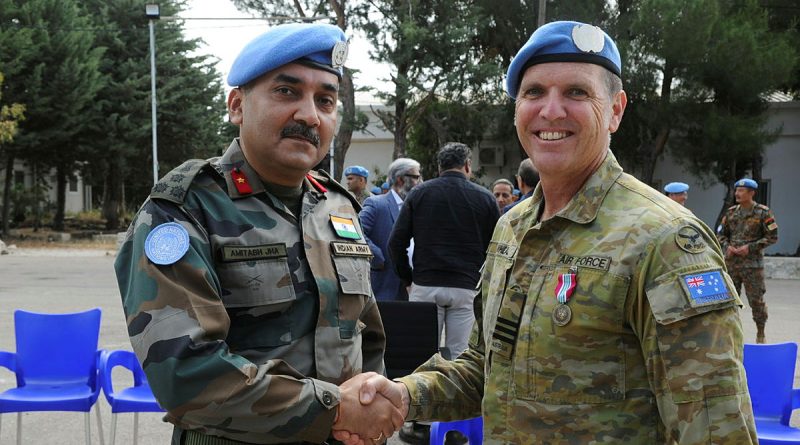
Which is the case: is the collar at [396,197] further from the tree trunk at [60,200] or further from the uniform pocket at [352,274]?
the tree trunk at [60,200]

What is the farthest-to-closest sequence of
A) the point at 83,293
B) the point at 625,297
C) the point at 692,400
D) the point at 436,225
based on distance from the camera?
1. the point at 83,293
2. the point at 436,225
3. the point at 625,297
4. the point at 692,400

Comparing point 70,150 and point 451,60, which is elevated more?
point 451,60

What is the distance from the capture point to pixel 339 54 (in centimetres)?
210

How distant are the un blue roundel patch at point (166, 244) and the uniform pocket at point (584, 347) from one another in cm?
88

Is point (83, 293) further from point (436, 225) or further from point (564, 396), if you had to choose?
point (564, 396)

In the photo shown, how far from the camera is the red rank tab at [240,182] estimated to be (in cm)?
198

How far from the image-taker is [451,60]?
20.2m

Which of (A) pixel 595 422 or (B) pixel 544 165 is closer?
(A) pixel 595 422

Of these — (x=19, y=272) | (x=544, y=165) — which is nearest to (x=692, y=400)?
(x=544, y=165)

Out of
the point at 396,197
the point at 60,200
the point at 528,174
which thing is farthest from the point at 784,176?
the point at 60,200

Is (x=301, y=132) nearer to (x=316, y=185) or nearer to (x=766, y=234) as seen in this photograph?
(x=316, y=185)

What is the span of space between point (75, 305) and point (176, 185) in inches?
359

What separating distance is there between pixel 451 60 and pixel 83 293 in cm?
1246

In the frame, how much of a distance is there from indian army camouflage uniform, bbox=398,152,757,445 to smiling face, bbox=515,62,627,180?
65mm
